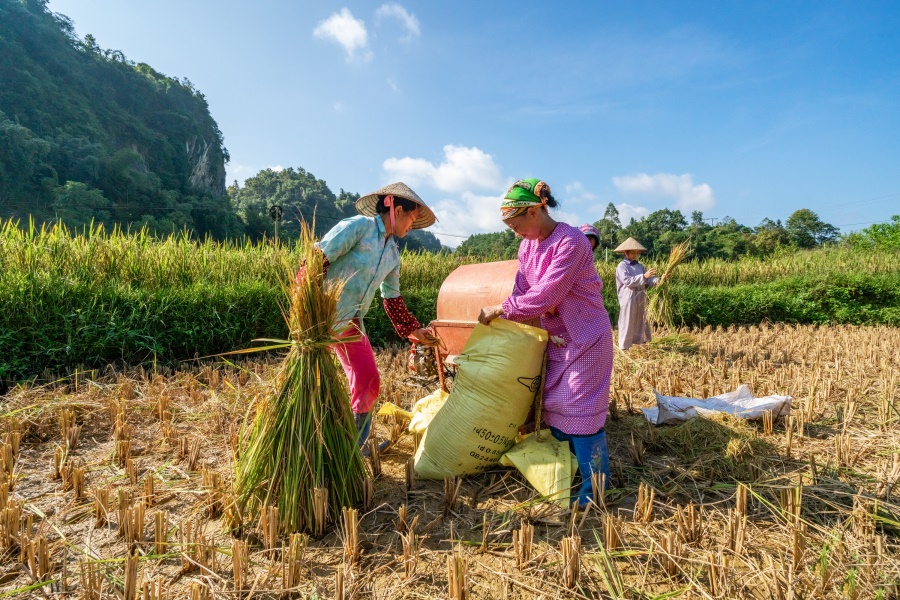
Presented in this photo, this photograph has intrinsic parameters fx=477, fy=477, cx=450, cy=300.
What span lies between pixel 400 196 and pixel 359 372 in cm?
100

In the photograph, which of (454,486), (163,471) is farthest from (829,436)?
(163,471)

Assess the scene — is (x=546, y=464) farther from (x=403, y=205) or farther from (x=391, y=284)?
(x=403, y=205)

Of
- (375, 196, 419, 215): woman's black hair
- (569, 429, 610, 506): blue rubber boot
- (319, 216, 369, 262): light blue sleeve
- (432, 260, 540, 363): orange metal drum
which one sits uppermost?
(375, 196, 419, 215): woman's black hair

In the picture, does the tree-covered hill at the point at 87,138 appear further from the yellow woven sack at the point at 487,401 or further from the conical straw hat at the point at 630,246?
the yellow woven sack at the point at 487,401

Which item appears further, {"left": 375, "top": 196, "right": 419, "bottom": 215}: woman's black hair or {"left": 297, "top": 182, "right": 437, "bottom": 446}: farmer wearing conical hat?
{"left": 375, "top": 196, "right": 419, "bottom": 215}: woman's black hair

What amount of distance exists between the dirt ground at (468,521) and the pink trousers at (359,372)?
42 centimetres

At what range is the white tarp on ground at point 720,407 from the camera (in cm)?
334

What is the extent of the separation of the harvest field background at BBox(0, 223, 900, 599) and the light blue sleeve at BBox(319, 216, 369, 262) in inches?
16.6

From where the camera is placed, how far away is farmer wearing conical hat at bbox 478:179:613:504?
2.27m

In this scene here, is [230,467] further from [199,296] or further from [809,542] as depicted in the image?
[199,296]

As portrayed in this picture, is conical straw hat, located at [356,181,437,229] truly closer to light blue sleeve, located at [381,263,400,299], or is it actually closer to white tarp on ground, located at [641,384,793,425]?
light blue sleeve, located at [381,263,400,299]

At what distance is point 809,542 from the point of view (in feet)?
6.15

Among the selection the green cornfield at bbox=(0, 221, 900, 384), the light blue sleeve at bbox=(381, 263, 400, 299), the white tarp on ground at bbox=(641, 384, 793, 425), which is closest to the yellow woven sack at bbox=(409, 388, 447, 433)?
the light blue sleeve at bbox=(381, 263, 400, 299)

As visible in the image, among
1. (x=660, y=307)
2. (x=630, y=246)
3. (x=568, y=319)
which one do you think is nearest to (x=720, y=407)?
(x=568, y=319)
